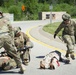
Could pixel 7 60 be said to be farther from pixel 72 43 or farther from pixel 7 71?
pixel 72 43

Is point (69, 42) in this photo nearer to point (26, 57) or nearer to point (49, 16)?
point (26, 57)

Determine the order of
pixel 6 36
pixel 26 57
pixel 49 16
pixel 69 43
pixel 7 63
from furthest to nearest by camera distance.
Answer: pixel 49 16 → pixel 69 43 → pixel 26 57 → pixel 7 63 → pixel 6 36

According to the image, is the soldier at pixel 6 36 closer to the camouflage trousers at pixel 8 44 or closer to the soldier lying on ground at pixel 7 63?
the camouflage trousers at pixel 8 44

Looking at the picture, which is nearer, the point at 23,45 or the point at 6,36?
the point at 6,36

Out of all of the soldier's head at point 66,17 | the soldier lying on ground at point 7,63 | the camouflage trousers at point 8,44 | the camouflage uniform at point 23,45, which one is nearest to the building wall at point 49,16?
the soldier's head at point 66,17

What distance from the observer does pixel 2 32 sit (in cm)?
1020

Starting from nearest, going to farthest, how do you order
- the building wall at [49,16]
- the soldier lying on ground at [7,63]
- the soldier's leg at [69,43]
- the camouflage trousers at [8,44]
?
the camouflage trousers at [8,44]
the soldier lying on ground at [7,63]
the soldier's leg at [69,43]
the building wall at [49,16]

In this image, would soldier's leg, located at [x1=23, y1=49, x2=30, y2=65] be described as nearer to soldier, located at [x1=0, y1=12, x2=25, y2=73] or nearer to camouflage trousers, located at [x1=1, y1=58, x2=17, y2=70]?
camouflage trousers, located at [x1=1, y1=58, x2=17, y2=70]

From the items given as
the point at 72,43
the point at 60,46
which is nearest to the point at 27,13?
the point at 60,46

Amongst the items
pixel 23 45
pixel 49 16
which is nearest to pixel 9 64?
pixel 23 45

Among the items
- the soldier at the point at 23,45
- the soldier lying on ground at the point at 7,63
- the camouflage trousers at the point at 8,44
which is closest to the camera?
the camouflage trousers at the point at 8,44

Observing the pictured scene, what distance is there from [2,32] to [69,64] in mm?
3314

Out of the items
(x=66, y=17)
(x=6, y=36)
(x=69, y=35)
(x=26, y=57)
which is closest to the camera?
Answer: (x=6, y=36)

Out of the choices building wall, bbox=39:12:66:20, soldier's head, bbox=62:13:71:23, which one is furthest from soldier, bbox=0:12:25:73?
building wall, bbox=39:12:66:20
